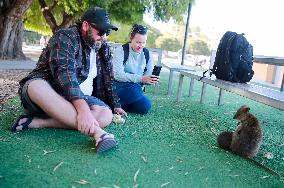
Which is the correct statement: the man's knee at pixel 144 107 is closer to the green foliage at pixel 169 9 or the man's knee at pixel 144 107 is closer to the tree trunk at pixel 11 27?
the tree trunk at pixel 11 27

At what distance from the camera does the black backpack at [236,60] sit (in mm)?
5008

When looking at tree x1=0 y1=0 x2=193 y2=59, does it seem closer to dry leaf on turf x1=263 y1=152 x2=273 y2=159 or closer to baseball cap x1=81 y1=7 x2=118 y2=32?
baseball cap x1=81 y1=7 x2=118 y2=32

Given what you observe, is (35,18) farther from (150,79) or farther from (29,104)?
(29,104)

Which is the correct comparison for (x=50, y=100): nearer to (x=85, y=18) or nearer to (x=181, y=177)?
(x=85, y=18)

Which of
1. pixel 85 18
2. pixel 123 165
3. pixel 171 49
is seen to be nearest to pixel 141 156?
pixel 123 165

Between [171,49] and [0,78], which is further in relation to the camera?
[171,49]

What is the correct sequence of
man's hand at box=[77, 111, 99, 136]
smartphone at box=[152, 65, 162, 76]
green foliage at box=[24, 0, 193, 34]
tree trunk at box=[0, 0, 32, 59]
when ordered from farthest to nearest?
1. green foliage at box=[24, 0, 193, 34]
2. tree trunk at box=[0, 0, 32, 59]
3. smartphone at box=[152, 65, 162, 76]
4. man's hand at box=[77, 111, 99, 136]

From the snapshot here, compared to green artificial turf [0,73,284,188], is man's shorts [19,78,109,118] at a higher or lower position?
higher

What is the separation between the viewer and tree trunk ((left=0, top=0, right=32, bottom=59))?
13114mm

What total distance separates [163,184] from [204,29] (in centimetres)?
5191

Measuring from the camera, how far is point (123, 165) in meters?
3.02

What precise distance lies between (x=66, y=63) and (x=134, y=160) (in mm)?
1127

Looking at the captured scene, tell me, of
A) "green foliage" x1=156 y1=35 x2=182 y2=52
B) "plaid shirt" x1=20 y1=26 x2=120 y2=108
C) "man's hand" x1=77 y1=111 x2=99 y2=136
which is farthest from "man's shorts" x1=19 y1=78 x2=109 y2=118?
"green foliage" x1=156 y1=35 x2=182 y2=52

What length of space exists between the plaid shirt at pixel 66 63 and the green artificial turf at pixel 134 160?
1.67ft
